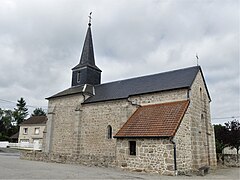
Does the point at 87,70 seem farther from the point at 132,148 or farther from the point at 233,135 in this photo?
the point at 233,135

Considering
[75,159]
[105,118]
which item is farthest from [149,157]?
[105,118]

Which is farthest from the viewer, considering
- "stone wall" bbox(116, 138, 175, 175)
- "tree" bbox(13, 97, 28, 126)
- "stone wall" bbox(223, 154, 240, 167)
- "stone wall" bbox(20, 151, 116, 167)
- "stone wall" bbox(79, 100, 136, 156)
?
"tree" bbox(13, 97, 28, 126)

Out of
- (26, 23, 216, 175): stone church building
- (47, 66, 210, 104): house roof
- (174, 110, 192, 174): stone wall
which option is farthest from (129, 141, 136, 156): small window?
(47, 66, 210, 104): house roof

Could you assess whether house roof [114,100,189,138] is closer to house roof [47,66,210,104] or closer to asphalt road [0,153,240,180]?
house roof [47,66,210,104]

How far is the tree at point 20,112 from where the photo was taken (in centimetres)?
6302

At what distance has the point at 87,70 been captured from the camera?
78.3ft

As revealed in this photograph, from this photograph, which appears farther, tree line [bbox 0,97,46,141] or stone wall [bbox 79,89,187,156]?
tree line [bbox 0,97,46,141]

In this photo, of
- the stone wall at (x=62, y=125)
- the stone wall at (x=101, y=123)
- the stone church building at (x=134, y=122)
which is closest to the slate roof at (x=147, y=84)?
the stone church building at (x=134, y=122)

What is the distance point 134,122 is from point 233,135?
1204cm

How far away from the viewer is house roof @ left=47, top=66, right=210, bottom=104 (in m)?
16.7

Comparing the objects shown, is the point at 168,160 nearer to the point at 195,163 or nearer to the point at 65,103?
the point at 195,163

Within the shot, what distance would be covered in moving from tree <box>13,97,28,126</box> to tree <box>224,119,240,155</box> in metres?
55.3

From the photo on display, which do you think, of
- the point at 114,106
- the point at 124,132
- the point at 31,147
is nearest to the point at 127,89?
the point at 114,106

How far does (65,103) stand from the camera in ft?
72.3
